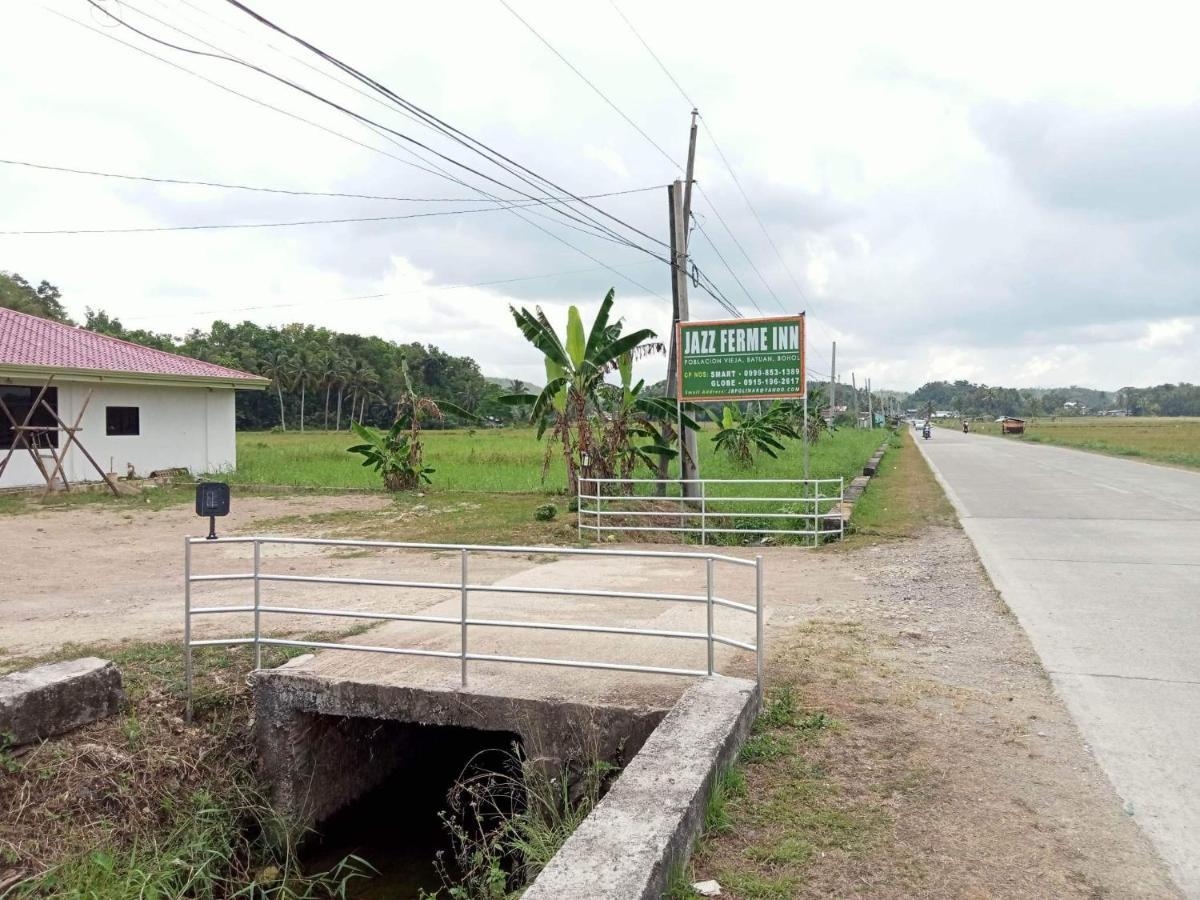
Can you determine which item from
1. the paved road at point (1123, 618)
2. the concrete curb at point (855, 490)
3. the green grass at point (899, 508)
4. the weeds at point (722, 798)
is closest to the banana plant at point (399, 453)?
the concrete curb at point (855, 490)

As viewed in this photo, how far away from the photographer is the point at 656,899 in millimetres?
3145

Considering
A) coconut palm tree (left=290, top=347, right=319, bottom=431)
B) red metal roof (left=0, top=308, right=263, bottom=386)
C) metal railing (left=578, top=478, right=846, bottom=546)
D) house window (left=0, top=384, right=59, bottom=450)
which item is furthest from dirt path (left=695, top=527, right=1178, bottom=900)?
coconut palm tree (left=290, top=347, right=319, bottom=431)

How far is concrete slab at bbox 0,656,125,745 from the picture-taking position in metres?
5.20

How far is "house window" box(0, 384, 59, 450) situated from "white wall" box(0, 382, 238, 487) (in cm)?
33

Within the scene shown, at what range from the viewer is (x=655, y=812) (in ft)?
11.7

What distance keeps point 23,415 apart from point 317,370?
55337mm

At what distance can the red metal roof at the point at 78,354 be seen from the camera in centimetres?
2164

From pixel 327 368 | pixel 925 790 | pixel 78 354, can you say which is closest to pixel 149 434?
pixel 78 354

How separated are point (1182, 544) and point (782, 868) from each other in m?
10.6

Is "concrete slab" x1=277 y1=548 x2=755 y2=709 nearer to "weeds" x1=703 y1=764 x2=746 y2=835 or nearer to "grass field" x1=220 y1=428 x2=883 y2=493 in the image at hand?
"weeds" x1=703 y1=764 x2=746 y2=835

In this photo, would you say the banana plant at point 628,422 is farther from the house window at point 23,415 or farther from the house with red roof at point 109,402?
the house window at point 23,415

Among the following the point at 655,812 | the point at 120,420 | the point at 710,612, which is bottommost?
the point at 655,812

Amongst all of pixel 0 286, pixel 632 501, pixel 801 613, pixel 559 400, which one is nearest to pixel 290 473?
pixel 559 400

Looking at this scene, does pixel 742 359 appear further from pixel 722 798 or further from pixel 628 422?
pixel 722 798
